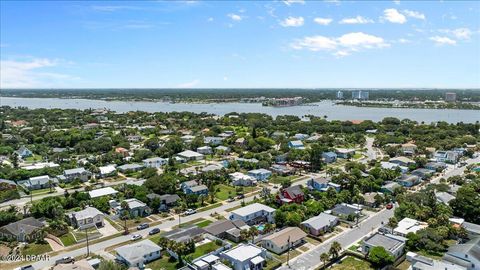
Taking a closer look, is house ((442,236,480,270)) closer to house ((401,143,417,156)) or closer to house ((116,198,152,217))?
house ((116,198,152,217))

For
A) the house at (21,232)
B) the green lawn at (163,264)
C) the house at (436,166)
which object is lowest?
the green lawn at (163,264)

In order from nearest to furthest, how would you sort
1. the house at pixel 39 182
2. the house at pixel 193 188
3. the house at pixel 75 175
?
the house at pixel 193 188 < the house at pixel 39 182 < the house at pixel 75 175

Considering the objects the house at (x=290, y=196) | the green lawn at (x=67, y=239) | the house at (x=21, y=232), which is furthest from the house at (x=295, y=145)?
the house at (x=21, y=232)

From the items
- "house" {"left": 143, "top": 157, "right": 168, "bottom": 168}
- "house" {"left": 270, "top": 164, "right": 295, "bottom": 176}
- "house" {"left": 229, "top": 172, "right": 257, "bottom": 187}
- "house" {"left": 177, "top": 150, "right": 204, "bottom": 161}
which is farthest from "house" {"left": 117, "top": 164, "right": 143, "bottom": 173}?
"house" {"left": 270, "top": 164, "right": 295, "bottom": 176}

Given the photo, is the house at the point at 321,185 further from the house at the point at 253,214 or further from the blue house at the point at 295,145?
the blue house at the point at 295,145

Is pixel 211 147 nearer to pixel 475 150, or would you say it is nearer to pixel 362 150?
pixel 362 150

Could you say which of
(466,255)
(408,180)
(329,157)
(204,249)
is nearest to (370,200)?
(408,180)

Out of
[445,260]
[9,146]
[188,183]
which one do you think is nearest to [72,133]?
[9,146]
